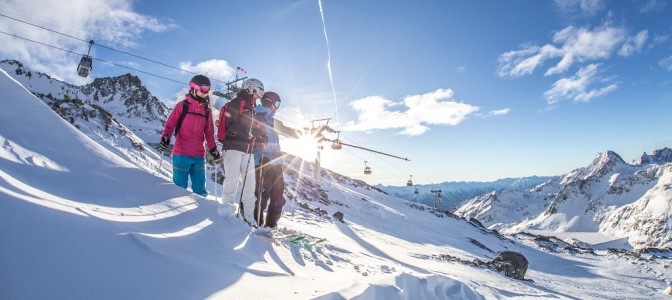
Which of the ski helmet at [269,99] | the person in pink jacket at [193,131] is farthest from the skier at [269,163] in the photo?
the person in pink jacket at [193,131]

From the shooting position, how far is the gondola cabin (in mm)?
19438

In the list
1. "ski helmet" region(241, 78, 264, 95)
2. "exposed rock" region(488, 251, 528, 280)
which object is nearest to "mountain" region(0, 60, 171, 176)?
"ski helmet" region(241, 78, 264, 95)

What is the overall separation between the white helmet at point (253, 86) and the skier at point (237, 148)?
25cm

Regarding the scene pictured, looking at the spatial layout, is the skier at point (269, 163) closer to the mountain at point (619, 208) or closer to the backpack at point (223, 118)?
the backpack at point (223, 118)

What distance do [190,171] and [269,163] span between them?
4.61ft

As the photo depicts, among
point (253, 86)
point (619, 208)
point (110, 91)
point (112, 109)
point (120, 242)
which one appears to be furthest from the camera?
point (619, 208)

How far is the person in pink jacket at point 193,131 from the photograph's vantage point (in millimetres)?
5629

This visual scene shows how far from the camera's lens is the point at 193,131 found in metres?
5.71

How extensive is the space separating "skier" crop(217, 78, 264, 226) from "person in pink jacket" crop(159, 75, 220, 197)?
0.25 m

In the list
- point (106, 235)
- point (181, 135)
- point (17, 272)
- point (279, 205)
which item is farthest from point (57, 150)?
point (279, 205)

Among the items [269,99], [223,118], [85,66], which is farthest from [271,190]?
[85,66]

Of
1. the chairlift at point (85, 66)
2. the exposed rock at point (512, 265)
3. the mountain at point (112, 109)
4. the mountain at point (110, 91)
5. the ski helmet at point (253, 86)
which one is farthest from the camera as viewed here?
the mountain at point (110, 91)

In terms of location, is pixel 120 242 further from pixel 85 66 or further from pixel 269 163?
pixel 85 66

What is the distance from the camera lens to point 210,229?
4.01 metres
